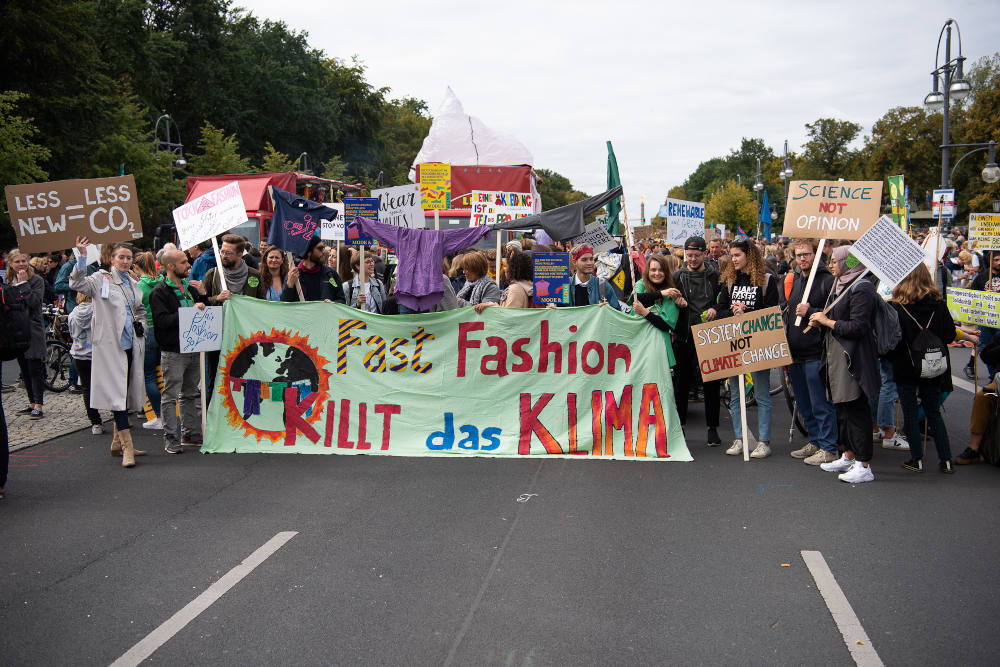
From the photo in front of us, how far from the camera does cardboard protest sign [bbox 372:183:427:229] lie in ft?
38.4

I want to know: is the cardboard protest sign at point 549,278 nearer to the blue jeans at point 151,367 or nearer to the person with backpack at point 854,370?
the person with backpack at point 854,370

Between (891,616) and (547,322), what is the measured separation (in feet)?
14.8

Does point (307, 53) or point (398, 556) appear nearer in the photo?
point (398, 556)

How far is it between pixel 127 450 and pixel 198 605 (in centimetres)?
378

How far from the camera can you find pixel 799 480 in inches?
283

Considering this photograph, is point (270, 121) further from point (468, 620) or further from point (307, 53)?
point (468, 620)

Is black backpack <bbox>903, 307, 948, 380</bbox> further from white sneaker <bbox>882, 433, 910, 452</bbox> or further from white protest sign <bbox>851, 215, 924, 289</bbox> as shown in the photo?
white sneaker <bbox>882, 433, 910, 452</bbox>

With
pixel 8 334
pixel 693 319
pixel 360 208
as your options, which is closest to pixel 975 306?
pixel 693 319

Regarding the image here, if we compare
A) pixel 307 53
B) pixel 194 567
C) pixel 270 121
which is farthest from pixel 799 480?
pixel 307 53

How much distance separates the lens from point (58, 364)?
1272cm

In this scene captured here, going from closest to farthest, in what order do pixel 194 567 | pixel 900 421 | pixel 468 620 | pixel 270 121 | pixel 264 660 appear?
1. pixel 264 660
2. pixel 468 620
3. pixel 194 567
4. pixel 900 421
5. pixel 270 121

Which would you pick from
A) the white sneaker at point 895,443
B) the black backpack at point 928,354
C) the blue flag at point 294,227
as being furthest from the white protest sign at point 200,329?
the white sneaker at point 895,443

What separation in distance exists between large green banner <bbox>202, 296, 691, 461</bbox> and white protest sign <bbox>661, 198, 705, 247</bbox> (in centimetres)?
721

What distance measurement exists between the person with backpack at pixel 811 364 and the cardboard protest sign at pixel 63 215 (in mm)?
6350
